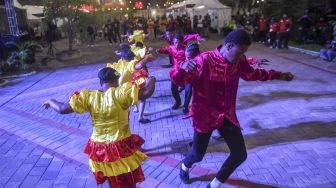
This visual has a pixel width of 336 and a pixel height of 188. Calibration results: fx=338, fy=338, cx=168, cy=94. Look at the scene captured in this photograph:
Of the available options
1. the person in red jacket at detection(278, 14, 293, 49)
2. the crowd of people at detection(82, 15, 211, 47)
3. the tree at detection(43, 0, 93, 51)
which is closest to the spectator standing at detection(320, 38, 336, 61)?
the person in red jacket at detection(278, 14, 293, 49)

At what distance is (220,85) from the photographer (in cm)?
358

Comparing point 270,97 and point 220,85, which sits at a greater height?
point 220,85

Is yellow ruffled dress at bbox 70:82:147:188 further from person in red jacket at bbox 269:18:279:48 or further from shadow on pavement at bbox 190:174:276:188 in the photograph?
person in red jacket at bbox 269:18:279:48

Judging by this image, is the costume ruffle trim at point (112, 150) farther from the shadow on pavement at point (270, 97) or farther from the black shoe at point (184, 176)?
the shadow on pavement at point (270, 97)

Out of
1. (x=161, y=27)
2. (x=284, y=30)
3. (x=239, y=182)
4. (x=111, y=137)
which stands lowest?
(x=239, y=182)

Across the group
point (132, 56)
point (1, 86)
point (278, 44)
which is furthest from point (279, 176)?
point (278, 44)

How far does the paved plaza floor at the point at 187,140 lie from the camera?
182 inches

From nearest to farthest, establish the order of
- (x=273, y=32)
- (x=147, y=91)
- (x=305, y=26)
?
(x=147, y=91), (x=273, y=32), (x=305, y=26)

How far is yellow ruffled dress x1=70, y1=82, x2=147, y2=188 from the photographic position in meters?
3.30

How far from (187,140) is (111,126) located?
104 inches

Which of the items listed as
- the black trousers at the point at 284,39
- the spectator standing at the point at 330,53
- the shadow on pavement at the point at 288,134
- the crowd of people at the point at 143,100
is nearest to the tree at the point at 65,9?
the black trousers at the point at 284,39

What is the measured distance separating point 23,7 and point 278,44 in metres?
19.1

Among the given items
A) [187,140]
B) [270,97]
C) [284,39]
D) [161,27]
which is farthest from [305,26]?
[187,140]

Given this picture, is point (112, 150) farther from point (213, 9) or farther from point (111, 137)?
point (213, 9)
